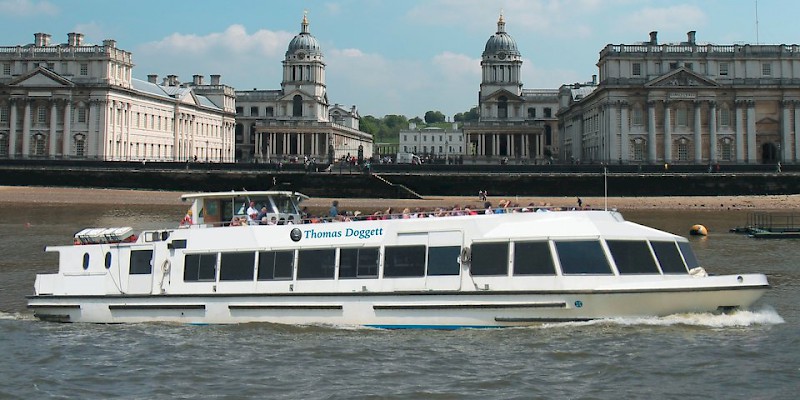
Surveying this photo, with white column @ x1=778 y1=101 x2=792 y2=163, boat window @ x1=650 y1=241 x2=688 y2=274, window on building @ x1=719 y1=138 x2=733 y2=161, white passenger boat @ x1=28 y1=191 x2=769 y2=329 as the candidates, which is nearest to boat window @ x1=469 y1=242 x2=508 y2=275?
white passenger boat @ x1=28 y1=191 x2=769 y2=329

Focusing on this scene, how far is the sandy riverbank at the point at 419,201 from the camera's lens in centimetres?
6756

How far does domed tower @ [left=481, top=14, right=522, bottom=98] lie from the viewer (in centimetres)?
14062

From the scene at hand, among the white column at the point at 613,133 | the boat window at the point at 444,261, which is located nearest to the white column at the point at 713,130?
the white column at the point at 613,133

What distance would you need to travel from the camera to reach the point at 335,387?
586 inches

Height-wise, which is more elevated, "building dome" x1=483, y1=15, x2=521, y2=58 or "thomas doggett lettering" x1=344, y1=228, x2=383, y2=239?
"building dome" x1=483, y1=15, x2=521, y2=58

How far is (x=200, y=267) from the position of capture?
20.7 meters

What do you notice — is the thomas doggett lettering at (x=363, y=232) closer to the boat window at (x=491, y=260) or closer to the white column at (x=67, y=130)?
the boat window at (x=491, y=260)

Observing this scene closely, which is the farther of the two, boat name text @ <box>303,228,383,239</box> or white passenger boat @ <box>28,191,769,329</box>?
boat name text @ <box>303,228,383,239</box>

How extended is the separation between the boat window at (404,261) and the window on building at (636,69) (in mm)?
78084

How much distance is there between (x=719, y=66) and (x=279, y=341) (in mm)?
83436

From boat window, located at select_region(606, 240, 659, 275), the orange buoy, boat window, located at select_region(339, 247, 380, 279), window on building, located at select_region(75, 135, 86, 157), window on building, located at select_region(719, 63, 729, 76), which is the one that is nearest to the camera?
boat window, located at select_region(606, 240, 659, 275)

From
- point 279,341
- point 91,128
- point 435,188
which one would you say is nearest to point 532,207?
point 279,341

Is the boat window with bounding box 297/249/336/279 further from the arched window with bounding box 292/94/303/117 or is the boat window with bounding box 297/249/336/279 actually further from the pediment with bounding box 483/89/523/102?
the arched window with bounding box 292/94/303/117

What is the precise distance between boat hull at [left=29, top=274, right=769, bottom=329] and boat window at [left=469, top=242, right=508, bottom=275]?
523mm
